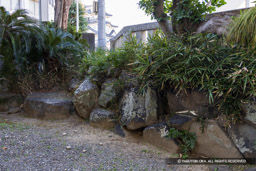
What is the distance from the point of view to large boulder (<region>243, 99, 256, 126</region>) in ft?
8.20

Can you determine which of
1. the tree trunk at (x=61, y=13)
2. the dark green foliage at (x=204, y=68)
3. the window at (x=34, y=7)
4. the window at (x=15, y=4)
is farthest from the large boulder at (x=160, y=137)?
the window at (x=34, y=7)

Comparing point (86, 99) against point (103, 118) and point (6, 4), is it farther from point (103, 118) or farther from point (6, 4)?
point (6, 4)

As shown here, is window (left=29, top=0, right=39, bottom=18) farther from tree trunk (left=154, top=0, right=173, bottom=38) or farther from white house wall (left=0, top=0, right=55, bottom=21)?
tree trunk (left=154, top=0, right=173, bottom=38)

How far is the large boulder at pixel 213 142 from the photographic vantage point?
103 inches

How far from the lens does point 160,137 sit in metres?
2.98

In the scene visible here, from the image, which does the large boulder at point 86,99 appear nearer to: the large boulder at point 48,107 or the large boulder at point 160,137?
the large boulder at point 48,107

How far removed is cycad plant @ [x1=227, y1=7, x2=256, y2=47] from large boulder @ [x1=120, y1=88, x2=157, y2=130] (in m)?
1.23

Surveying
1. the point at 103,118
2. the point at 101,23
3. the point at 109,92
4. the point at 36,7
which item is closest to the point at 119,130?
the point at 103,118

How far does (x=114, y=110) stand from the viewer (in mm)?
3639

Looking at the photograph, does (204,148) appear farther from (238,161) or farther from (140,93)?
(140,93)

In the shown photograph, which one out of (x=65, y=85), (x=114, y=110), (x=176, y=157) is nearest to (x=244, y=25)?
(x=176, y=157)

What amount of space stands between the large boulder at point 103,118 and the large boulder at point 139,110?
9.5 inches

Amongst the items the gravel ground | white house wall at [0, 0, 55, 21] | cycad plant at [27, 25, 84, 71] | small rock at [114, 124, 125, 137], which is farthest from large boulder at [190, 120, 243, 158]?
white house wall at [0, 0, 55, 21]

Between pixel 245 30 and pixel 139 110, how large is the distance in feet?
5.35
